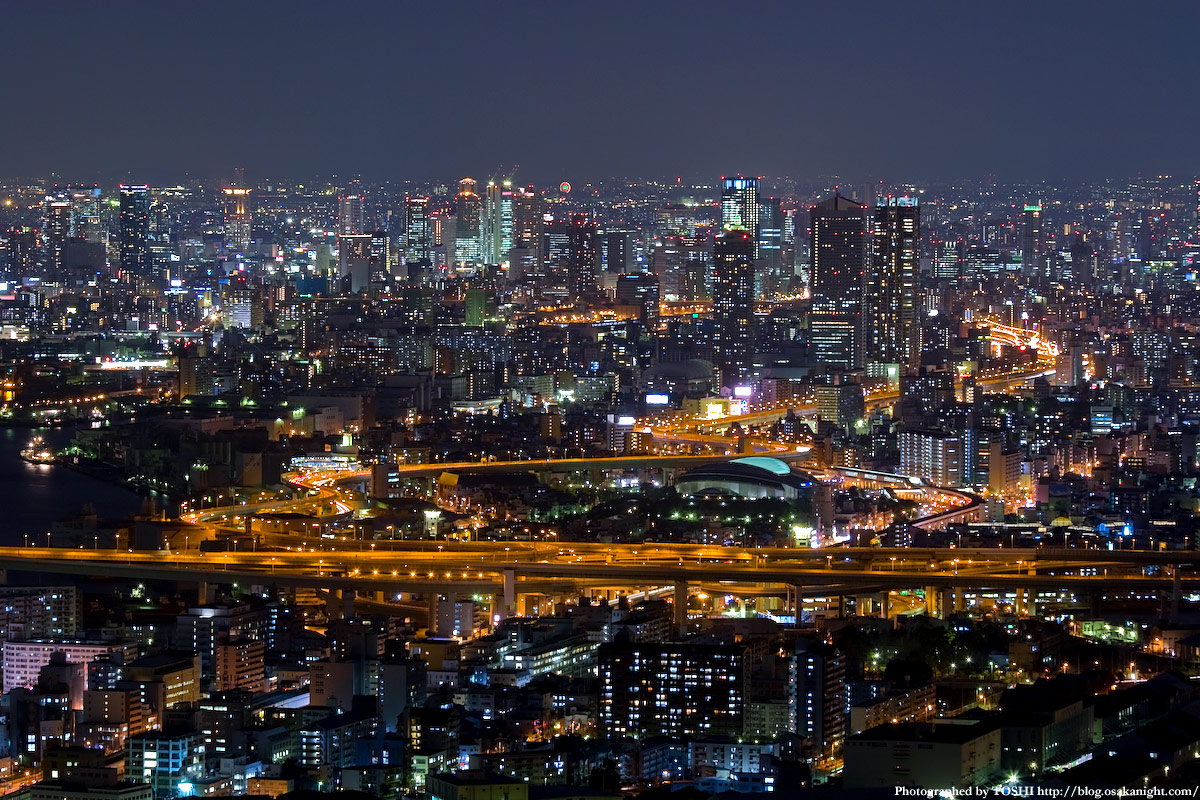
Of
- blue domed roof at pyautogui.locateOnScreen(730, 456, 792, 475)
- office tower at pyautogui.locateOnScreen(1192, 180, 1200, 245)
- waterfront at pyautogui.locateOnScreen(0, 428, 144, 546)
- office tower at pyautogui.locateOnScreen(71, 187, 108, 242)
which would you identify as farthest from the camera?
office tower at pyautogui.locateOnScreen(71, 187, 108, 242)

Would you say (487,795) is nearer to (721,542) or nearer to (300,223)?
(721,542)

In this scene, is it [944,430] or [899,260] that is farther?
[899,260]

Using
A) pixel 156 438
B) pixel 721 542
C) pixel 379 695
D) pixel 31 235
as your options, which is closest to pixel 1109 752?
pixel 379 695

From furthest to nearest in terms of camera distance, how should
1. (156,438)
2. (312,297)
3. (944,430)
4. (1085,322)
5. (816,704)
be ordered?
(312,297) < (1085,322) < (156,438) < (944,430) < (816,704)

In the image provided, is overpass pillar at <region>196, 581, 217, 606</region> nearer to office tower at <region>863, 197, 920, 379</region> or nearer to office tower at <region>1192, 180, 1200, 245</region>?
office tower at <region>863, 197, 920, 379</region>

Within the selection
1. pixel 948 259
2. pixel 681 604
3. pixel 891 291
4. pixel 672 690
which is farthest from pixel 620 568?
pixel 948 259

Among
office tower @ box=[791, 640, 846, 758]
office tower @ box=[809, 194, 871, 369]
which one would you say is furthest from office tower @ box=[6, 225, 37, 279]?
office tower @ box=[791, 640, 846, 758]
